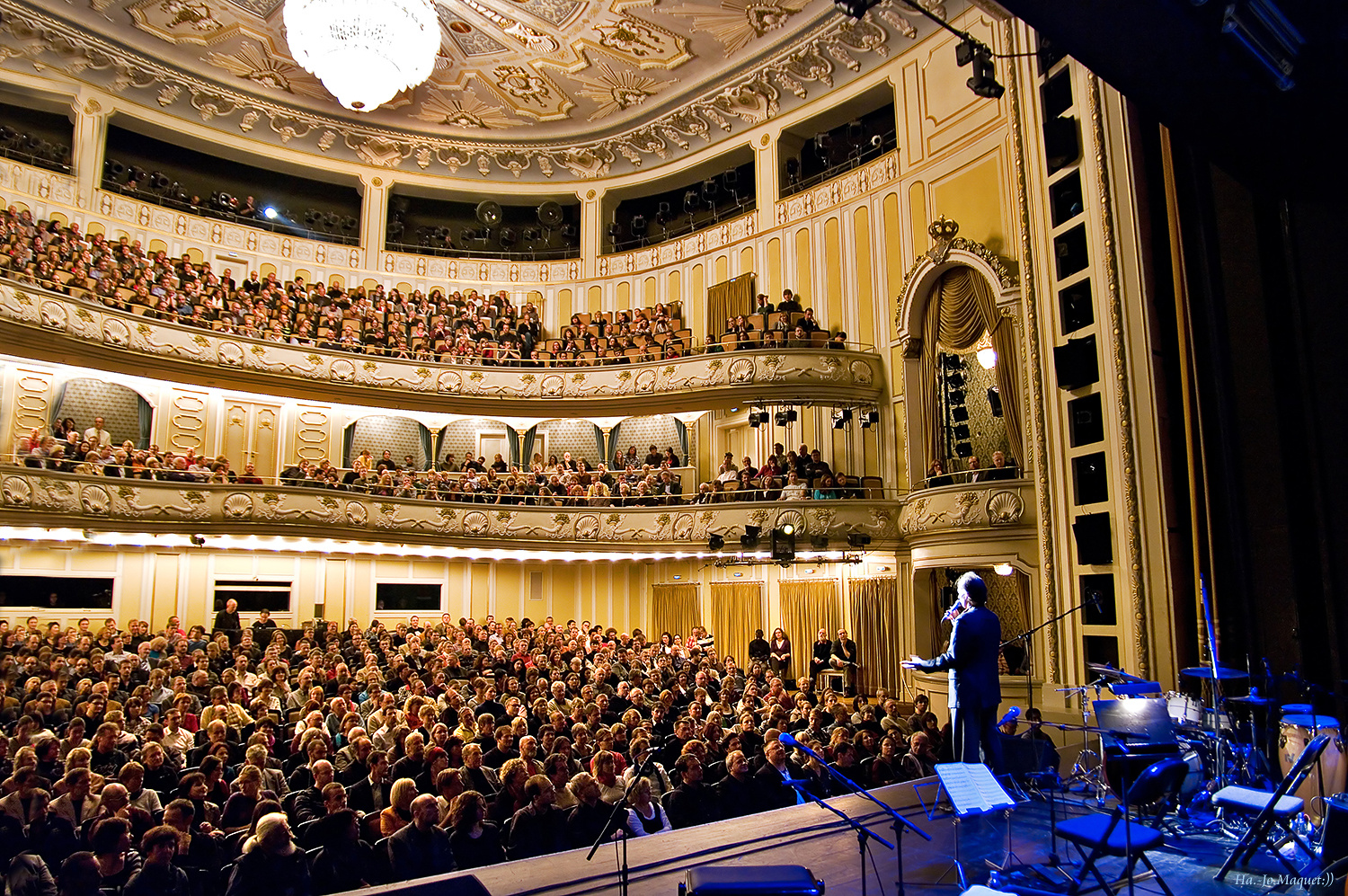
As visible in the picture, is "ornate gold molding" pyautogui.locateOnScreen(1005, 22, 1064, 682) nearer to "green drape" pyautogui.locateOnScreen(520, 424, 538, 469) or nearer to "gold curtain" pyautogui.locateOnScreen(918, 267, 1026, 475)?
"gold curtain" pyautogui.locateOnScreen(918, 267, 1026, 475)

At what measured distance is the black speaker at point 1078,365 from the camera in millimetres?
9852

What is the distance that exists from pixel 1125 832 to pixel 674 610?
1530cm

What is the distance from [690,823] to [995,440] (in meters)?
9.54

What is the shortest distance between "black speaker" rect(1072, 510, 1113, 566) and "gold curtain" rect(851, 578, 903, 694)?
531cm

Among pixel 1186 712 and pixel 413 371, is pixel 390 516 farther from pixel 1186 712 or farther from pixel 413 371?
pixel 1186 712

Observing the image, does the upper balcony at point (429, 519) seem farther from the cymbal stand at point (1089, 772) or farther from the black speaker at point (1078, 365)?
the cymbal stand at point (1089, 772)

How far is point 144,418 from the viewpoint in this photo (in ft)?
57.6

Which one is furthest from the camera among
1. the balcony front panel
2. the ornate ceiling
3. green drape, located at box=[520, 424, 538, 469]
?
green drape, located at box=[520, 424, 538, 469]

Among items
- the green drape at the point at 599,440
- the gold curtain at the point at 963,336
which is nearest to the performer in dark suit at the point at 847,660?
the gold curtain at the point at 963,336

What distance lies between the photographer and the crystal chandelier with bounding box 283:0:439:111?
46.8 feet

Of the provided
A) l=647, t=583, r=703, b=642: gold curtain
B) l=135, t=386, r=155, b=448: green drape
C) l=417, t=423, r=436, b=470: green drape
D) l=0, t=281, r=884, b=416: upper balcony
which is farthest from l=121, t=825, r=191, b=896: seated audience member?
l=417, t=423, r=436, b=470: green drape

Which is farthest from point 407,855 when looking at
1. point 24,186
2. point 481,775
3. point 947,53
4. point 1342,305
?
point 24,186

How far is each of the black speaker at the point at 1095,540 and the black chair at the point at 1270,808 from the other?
5.18 m

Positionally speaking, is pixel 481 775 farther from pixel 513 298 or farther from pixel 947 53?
pixel 513 298
